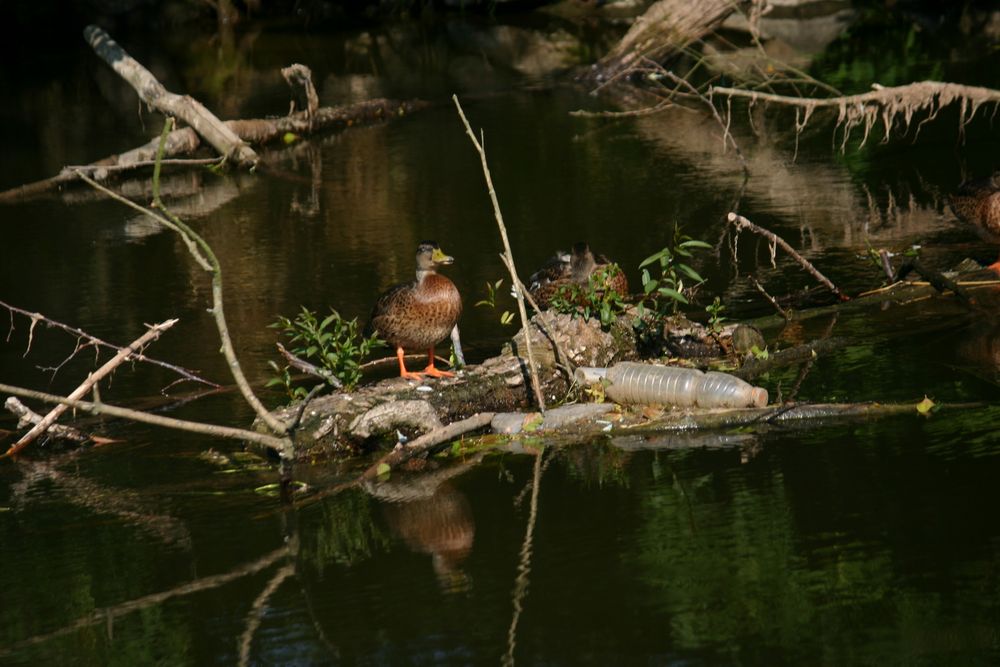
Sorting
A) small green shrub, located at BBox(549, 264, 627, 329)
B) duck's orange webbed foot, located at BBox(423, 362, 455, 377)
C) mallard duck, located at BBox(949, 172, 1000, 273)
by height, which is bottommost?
duck's orange webbed foot, located at BBox(423, 362, 455, 377)

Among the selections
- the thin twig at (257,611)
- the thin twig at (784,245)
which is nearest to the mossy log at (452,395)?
the thin twig at (784,245)

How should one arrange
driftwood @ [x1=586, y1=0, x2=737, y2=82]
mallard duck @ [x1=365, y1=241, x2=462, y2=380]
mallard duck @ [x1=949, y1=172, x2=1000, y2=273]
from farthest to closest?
1. driftwood @ [x1=586, y1=0, x2=737, y2=82]
2. mallard duck @ [x1=949, y1=172, x2=1000, y2=273]
3. mallard duck @ [x1=365, y1=241, x2=462, y2=380]

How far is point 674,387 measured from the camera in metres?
7.87

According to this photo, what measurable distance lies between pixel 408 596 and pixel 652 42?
54.2 feet

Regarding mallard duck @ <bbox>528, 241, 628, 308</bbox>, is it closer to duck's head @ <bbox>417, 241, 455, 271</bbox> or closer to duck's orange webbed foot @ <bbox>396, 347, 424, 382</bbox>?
duck's head @ <bbox>417, 241, 455, 271</bbox>

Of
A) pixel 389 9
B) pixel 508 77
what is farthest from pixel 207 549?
pixel 389 9

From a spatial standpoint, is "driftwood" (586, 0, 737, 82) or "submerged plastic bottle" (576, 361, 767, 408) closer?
"submerged plastic bottle" (576, 361, 767, 408)

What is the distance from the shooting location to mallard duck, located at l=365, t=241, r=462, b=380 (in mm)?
8188

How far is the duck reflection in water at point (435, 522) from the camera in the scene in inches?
235

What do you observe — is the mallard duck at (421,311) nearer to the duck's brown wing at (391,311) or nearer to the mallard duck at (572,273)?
the duck's brown wing at (391,311)

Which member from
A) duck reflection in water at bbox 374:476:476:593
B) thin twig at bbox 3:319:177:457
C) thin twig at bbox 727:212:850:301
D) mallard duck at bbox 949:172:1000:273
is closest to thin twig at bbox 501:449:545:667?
duck reflection in water at bbox 374:476:476:593

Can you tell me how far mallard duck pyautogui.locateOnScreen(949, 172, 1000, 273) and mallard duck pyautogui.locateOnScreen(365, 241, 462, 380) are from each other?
4.18 meters

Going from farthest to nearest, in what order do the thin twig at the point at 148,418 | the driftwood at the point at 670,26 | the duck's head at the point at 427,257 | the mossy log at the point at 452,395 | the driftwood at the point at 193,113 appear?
1. the driftwood at the point at 670,26
2. the driftwood at the point at 193,113
3. the duck's head at the point at 427,257
4. the mossy log at the point at 452,395
5. the thin twig at the point at 148,418

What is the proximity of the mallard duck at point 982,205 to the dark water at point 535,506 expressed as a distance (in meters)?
0.33
